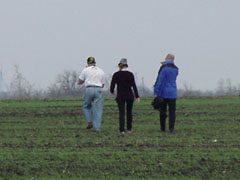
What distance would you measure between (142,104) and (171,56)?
28.8 ft

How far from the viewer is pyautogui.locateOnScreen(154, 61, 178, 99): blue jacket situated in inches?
520

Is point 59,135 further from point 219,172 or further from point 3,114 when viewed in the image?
point 3,114

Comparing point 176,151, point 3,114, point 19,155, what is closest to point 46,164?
point 19,155

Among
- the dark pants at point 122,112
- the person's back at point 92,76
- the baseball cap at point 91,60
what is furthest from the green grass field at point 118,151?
the baseball cap at point 91,60

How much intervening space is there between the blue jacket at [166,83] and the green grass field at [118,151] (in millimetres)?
924

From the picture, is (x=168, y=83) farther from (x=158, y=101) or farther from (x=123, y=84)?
(x=123, y=84)

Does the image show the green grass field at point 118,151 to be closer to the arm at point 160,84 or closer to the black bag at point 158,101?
the black bag at point 158,101

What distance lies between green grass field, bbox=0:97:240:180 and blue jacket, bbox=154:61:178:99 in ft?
3.03

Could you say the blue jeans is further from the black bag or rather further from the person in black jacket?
the black bag

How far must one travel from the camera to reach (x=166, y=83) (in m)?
13.3

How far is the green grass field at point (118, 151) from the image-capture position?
9.25 meters

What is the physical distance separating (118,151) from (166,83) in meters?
3.28

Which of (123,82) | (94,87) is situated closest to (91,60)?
(94,87)

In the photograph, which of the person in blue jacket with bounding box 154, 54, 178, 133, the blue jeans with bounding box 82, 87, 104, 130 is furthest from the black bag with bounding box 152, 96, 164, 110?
the blue jeans with bounding box 82, 87, 104, 130
